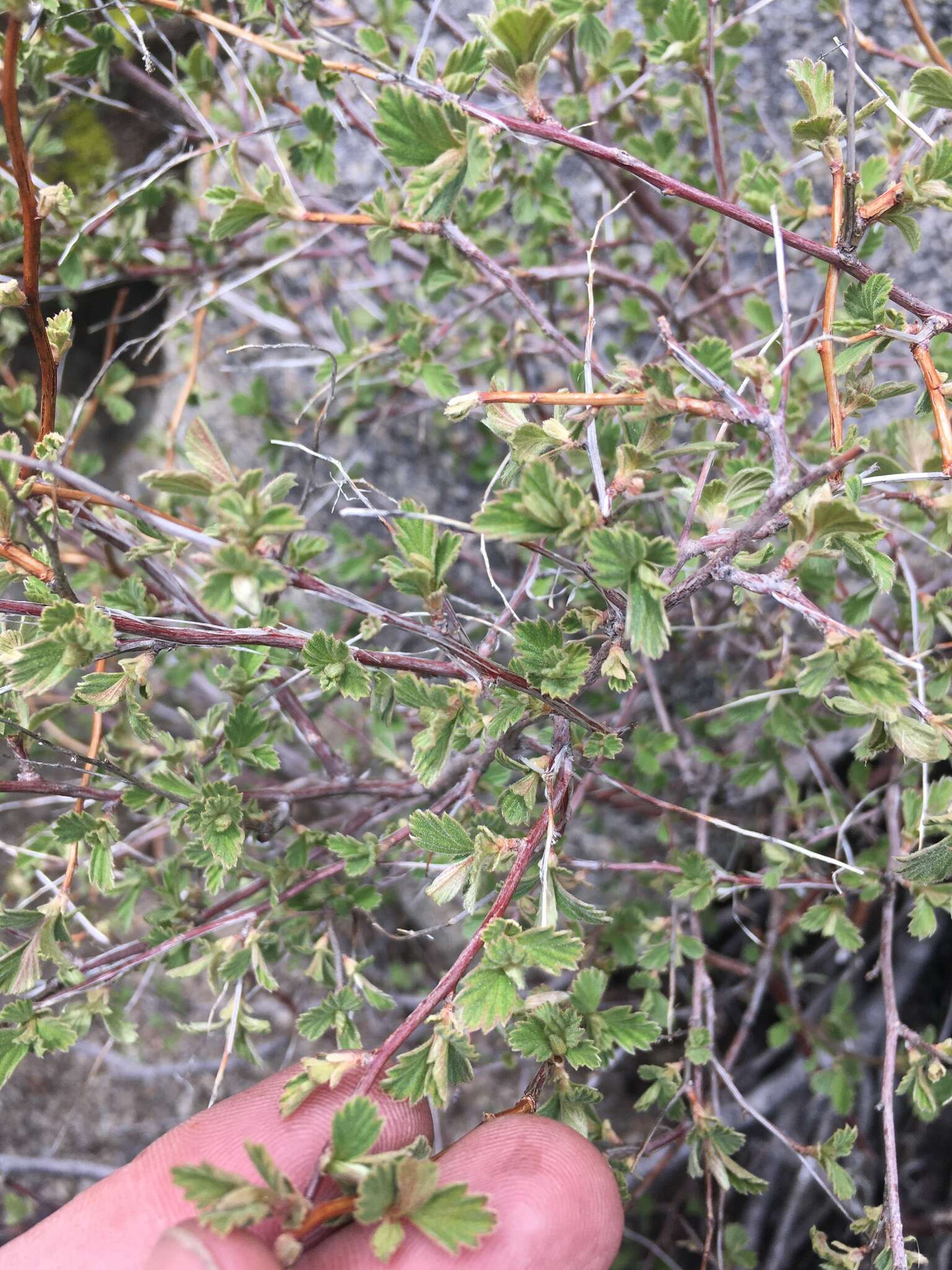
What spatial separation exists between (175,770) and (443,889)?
0.47 m

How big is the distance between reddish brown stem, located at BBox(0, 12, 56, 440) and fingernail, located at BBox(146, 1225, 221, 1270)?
84cm

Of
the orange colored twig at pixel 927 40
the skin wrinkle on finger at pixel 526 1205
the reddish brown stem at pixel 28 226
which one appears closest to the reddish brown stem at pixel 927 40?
the orange colored twig at pixel 927 40

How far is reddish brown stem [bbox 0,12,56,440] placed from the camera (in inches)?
37.1

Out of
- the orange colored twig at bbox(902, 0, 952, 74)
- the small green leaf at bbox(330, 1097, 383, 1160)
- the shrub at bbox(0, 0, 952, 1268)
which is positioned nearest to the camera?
the small green leaf at bbox(330, 1097, 383, 1160)

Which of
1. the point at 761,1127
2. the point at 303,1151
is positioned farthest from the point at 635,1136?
the point at 303,1151

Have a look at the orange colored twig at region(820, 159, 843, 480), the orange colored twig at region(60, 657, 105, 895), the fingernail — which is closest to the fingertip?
the fingernail

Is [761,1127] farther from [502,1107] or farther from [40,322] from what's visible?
[40,322]

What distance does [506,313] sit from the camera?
2.07 m

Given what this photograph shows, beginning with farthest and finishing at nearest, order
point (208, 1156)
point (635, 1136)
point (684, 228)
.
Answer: point (635, 1136), point (684, 228), point (208, 1156)

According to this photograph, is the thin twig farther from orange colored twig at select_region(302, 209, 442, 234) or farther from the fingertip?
orange colored twig at select_region(302, 209, 442, 234)

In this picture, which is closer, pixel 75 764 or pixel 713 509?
pixel 713 509

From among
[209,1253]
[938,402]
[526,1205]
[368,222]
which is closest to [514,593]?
[368,222]

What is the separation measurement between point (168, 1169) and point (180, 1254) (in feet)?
1.29

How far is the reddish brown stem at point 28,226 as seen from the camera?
94 centimetres
